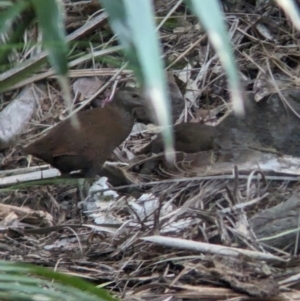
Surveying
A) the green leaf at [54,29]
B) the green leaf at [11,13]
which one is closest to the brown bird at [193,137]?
the green leaf at [11,13]

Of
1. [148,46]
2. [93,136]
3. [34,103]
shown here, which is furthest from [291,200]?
[34,103]

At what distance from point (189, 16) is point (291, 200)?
1.83 meters

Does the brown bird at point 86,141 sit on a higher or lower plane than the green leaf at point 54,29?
lower

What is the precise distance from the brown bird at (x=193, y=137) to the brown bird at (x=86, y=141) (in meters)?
0.44

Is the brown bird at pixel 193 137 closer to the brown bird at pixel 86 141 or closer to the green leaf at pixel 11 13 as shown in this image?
the brown bird at pixel 86 141

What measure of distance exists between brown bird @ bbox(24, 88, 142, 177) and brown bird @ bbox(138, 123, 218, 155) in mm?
442

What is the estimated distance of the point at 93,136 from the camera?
3.02 m

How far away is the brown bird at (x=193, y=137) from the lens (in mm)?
2682

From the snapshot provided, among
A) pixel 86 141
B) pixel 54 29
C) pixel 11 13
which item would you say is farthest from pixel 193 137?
pixel 54 29

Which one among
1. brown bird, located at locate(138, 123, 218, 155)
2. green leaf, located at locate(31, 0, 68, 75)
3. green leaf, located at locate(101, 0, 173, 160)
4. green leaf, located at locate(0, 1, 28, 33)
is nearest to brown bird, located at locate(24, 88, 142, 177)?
brown bird, located at locate(138, 123, 218, 155)

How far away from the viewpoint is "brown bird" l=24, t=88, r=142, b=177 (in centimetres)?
289

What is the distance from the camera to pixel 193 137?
8.82 ft

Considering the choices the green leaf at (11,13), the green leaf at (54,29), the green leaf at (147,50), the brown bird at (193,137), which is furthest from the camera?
the brown bird at (193,137)

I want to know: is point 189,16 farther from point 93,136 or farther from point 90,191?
point 90,191
